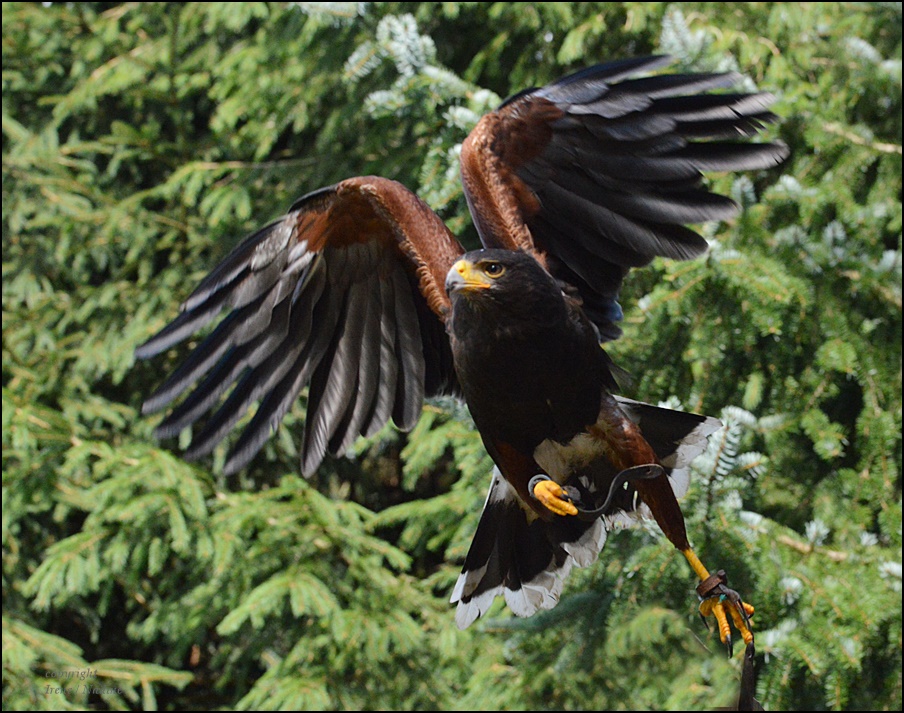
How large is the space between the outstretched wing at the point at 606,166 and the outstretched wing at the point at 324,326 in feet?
0.92

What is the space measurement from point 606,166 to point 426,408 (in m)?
1.87

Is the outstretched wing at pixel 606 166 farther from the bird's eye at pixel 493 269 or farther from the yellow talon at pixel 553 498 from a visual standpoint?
the yellow talon at pixel 553 498

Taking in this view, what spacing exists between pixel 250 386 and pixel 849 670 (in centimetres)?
219

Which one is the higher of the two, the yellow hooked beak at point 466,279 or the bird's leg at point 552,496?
the yellow hooked beak at point 466,279

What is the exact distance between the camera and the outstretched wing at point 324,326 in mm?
3096

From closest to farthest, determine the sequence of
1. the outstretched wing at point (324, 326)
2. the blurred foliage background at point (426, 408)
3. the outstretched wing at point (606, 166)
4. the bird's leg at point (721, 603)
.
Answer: the bird's leg at point (721, 603) < the outstretched wing at point (606, 166) < the outstretched wing at point (324, 326) < the blurred foliage background at point (426, 408)

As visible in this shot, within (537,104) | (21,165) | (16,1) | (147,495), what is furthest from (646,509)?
(16,1)

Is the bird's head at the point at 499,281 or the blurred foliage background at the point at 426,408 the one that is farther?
the blurred foliage background at the point at 426,408

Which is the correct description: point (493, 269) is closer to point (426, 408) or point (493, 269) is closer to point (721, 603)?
point (721, 603)

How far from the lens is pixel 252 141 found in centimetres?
576

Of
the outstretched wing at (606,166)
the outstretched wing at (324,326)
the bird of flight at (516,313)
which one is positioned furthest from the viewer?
the outstretched wing at (324,326)

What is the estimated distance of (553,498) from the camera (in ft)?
8.34

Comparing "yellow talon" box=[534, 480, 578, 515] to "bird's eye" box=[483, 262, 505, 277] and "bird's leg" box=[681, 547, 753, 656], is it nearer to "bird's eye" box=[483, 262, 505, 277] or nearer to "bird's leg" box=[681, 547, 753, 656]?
"bird's leg" box=[681, 547, 753, 656]

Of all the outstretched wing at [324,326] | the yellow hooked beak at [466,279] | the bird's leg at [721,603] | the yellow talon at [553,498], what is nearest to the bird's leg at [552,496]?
the yellow talon at [553,498]
